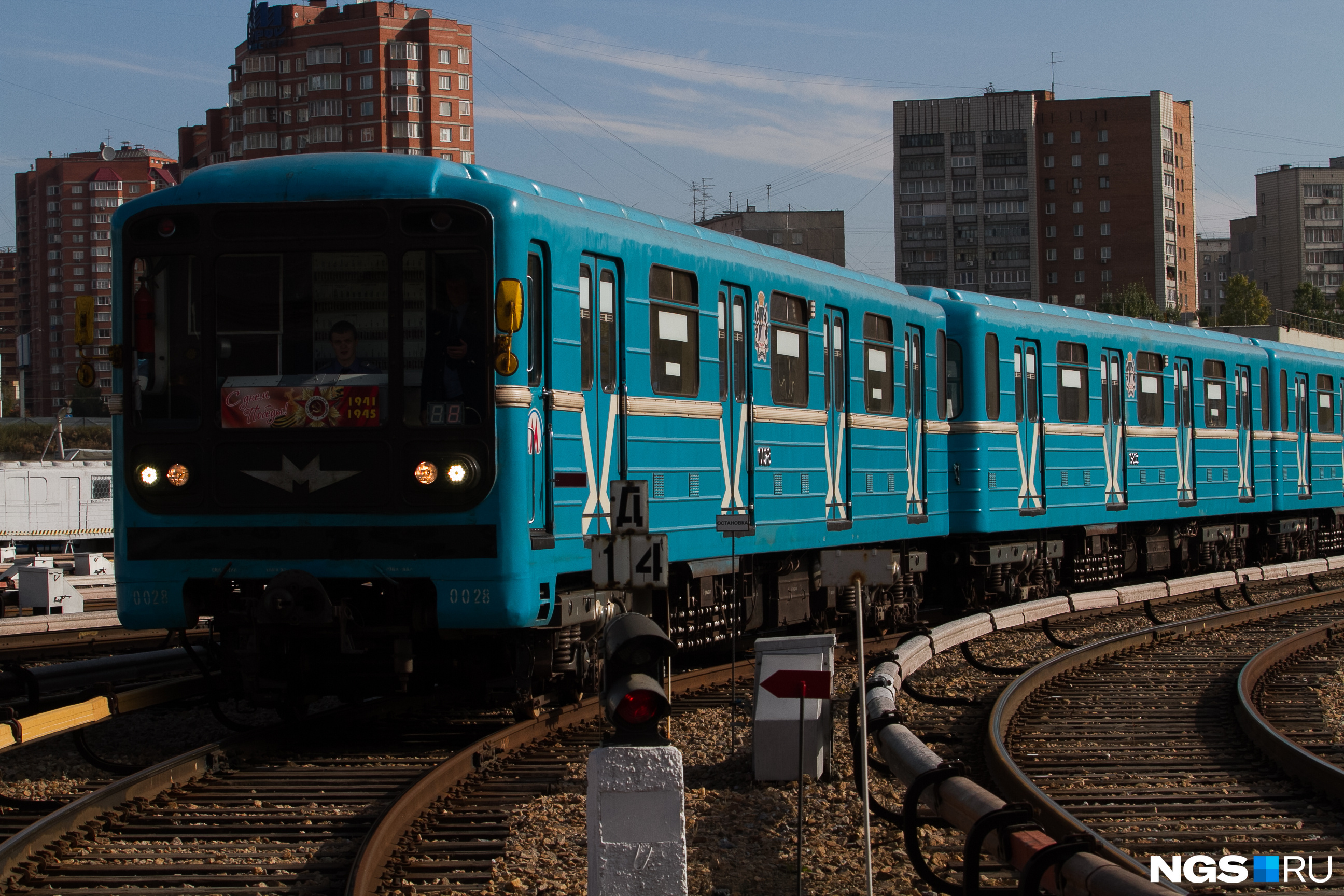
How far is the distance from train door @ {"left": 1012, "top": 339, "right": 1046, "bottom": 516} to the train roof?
9034mm

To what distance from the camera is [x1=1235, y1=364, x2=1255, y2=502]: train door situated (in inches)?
886

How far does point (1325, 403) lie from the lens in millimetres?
26203

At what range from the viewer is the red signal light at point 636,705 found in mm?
4922

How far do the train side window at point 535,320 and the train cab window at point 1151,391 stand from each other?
1238 centimetres

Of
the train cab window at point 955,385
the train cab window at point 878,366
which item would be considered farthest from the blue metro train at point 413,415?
the train cab window at point 955,385

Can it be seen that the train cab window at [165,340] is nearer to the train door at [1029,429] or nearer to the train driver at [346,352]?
the train driver at [346,352]

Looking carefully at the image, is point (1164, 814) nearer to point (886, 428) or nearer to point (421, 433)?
point (421, 433)

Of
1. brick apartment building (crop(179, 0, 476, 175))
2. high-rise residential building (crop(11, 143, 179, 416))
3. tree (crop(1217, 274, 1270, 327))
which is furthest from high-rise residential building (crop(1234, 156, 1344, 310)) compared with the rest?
high-rise residential building (crop(11, 143, 179, 416))

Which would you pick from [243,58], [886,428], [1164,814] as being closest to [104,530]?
[886,428]

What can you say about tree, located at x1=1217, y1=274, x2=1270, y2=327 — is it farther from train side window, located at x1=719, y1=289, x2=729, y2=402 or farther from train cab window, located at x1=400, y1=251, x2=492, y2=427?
train cab window, located at x1=400, y1=251, x2=492, y2=427

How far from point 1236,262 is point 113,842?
540 feet

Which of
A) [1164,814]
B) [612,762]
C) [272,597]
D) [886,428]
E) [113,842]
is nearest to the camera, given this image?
[612,762]

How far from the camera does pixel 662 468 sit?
406 inches

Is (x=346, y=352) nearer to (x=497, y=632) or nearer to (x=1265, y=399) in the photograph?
(x=497, y=632)
